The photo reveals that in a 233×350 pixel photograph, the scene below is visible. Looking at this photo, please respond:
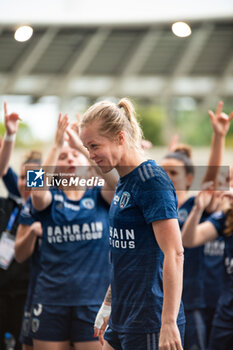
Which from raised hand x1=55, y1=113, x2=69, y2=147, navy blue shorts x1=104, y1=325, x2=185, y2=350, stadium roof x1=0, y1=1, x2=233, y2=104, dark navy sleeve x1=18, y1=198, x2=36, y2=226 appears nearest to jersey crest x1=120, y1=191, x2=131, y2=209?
navy blue shorts x1=104, y1=325, x2=185, y2=350

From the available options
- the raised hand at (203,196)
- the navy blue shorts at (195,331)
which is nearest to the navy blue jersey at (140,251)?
the raised hand at (203,196)

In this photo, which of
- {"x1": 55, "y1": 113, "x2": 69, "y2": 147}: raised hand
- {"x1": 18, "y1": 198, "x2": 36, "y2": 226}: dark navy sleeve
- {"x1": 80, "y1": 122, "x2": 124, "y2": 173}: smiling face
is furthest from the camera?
{"x1": 18, "y1": 198, "x2": 36, "y2": 226}: dark navy sleeve

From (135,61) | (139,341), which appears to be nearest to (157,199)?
(139,341)

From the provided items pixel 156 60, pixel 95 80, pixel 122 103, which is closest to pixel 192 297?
pixel 122 103

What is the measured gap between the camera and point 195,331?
125 inches

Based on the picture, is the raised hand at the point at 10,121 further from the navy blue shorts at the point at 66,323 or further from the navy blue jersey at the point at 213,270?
the navy blue jersey at the point at 213,270

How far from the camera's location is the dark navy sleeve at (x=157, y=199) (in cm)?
173

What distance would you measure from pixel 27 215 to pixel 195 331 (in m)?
1.24

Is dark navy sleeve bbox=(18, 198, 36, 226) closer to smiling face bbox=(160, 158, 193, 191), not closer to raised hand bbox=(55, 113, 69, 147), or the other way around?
raised hand bbox=(55, 113, 69, 147)

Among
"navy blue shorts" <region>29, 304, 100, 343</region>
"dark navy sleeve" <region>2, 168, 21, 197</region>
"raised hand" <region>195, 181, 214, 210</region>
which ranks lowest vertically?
"navy blue shorts" <region>29, 304, 100, 343</region>

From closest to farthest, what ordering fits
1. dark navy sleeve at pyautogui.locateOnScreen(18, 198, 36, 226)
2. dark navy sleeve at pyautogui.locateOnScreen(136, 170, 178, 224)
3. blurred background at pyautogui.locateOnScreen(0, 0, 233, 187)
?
dark navy sleeve at pyautogui.locateOnScreen(136, 170, 178, 224) → dark navy sleeve at pyautogui.locateOnScreen(18, 198, 36, 226) → blurred background at pyautogui.locateOnScreen(0, 0, 233, 187)

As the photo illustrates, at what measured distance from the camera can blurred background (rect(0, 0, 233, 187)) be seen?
969 cm

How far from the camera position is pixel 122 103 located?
1.97m

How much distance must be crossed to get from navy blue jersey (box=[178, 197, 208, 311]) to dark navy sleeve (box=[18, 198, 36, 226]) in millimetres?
889
